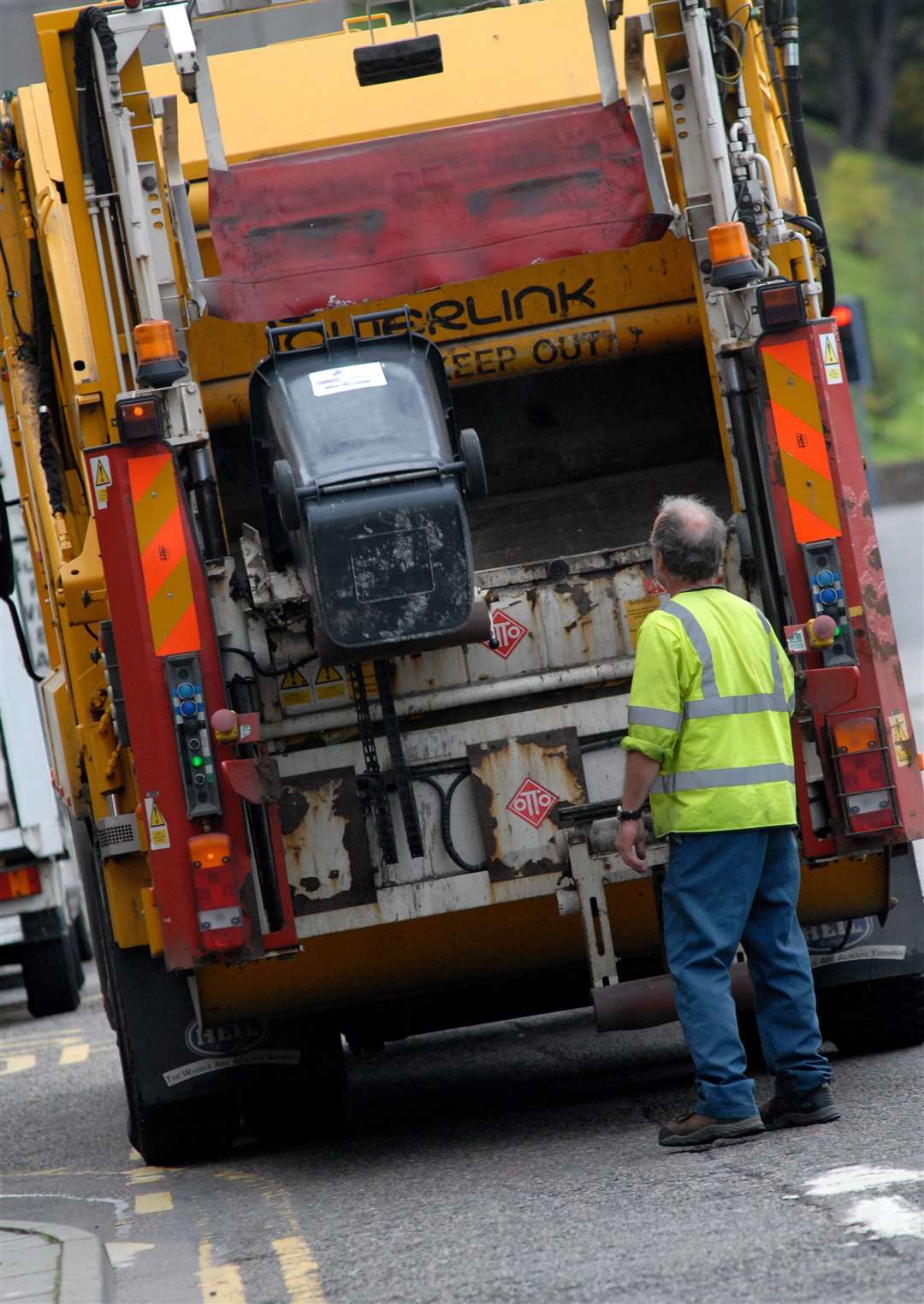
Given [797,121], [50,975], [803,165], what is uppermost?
[797,121]

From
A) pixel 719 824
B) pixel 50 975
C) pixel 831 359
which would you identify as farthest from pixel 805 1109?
pixel 50 975

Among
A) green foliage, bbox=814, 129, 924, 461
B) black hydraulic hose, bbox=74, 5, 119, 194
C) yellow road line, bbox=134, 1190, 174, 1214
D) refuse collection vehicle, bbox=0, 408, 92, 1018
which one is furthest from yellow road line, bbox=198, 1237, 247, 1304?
green foliage, bbox=814, 129, 924, 461

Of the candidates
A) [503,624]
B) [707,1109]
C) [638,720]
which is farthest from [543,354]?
[707,1109]

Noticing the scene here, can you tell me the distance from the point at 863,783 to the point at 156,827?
1.80 meters

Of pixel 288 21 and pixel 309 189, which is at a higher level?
pixel 288 21

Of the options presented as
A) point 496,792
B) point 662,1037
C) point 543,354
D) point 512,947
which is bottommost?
point 662,1037

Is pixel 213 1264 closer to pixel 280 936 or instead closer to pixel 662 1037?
pixel 280 936

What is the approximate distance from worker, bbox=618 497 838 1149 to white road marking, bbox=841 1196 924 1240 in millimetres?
956

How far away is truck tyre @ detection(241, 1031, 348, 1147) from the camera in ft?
21.5

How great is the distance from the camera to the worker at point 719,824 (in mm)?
5555

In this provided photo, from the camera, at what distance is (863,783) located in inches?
229

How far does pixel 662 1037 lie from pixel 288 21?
383cm

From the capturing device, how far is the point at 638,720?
5.56 meters

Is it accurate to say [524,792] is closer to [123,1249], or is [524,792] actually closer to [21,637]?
[123,1249]
